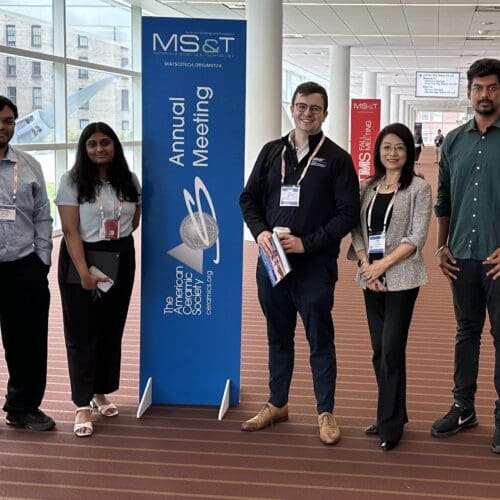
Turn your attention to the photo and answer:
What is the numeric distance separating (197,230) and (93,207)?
1.83 ft

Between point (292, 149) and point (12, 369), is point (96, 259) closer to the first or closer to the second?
point (12, 369)

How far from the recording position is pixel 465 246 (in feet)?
10.7

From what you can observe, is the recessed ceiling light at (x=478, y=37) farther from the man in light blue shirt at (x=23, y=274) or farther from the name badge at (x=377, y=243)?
the man in light blue shirt at (x=23, y=274)

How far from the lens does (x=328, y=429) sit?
338cm

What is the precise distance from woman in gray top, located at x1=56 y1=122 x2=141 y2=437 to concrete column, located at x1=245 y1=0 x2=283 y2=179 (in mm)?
6137

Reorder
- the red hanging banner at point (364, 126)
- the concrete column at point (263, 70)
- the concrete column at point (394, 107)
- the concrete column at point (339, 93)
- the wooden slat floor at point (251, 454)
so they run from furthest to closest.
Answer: the concrete column at point (394, 107) < the concrete column at point (339, 93) < the red hanging banner at point (364, 126) < the concrete column at point (263, 70) < the wooden slat floor at point (251, 454)

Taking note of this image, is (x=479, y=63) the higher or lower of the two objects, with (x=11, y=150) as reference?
higher

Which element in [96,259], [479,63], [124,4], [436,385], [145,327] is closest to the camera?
[479,63]

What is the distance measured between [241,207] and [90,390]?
1.14 metres

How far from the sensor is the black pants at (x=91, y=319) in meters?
3.44

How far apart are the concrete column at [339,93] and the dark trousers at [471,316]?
46.1 feet

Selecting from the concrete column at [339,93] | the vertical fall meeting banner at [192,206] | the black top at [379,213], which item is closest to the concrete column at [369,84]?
the concrete column at [339,93]

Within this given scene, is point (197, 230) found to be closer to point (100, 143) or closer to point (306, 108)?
point (100, 143)

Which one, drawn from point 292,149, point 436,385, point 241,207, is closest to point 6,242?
point 241,207
